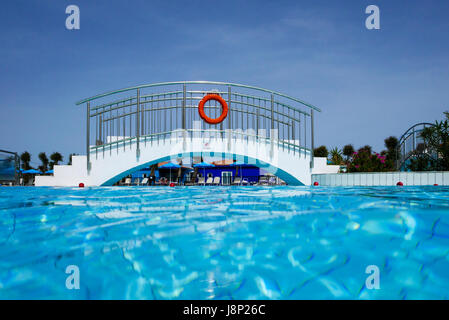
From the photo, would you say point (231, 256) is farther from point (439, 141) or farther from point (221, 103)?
point (439, 141)

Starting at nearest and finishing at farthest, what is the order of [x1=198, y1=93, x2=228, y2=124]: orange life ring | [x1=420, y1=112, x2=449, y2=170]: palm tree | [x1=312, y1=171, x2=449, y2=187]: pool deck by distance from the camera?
[x1=312, y1=171, x2=449, y2=187]: pool deck, [x1=420, y1=112, x2=449, y2=170]: palm tree, [x1=198, y1=93, x2=228, y2=124]: orange life ring

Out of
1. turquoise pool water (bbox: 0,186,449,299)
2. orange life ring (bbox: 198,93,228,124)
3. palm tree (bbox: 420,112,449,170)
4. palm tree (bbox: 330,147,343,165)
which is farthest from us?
palm tree (bbox: 330,147,343,165)

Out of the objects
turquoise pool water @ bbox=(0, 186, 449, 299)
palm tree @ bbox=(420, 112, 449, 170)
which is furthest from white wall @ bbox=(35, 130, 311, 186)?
turquoise pool water @ bbox=(0, 186, 449, 299)

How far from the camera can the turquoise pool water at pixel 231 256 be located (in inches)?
66.6

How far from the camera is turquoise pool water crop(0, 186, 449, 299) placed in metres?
1.69

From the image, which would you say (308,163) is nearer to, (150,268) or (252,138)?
(252,138)

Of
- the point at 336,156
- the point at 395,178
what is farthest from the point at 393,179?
the point at 336,156

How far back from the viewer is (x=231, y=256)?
6.75 feet

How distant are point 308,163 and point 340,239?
1159cm

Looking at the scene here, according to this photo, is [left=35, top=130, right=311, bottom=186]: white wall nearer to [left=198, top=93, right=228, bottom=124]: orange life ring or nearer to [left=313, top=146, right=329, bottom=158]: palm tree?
[left=198, top=93, right=228, bottom=124]: orange life ring

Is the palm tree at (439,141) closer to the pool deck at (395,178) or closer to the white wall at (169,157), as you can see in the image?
the pool deck at (395,178)

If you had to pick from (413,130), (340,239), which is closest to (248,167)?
(413,130)
